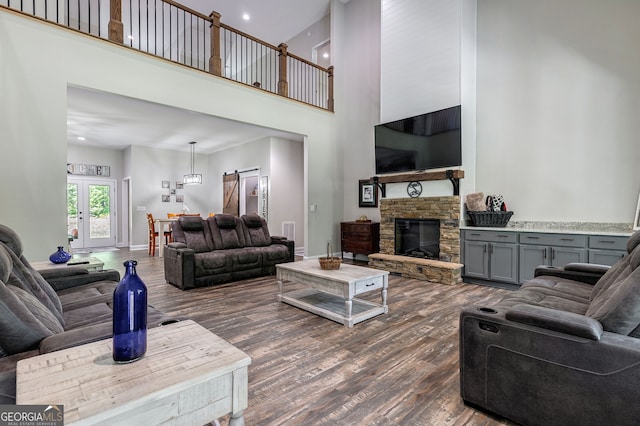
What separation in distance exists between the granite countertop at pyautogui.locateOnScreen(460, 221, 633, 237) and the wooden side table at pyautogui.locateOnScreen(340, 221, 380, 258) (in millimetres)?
1879

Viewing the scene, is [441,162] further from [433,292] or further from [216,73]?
[216,73]

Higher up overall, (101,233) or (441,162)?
(441,162)

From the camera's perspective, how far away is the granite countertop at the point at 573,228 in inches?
152

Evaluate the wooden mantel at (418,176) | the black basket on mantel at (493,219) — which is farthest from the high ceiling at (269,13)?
the black basket on mantel at (493,219)

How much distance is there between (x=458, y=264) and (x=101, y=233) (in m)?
9.80

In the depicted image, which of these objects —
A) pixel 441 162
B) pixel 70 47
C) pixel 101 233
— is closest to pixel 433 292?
pixel 441 162

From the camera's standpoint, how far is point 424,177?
17.4 feet

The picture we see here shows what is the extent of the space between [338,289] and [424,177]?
3025mm

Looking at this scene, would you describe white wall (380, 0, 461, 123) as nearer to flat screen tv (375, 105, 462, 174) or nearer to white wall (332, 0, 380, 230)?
flat screen tv (375, 105, 462, 174)

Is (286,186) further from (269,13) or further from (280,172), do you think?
(269,13)

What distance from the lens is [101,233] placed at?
927 cm

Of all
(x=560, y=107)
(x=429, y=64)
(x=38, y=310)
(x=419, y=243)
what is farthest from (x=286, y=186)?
(x=38, y=310)

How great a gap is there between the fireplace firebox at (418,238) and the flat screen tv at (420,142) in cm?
97

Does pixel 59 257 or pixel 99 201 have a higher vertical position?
pixel 99 201
